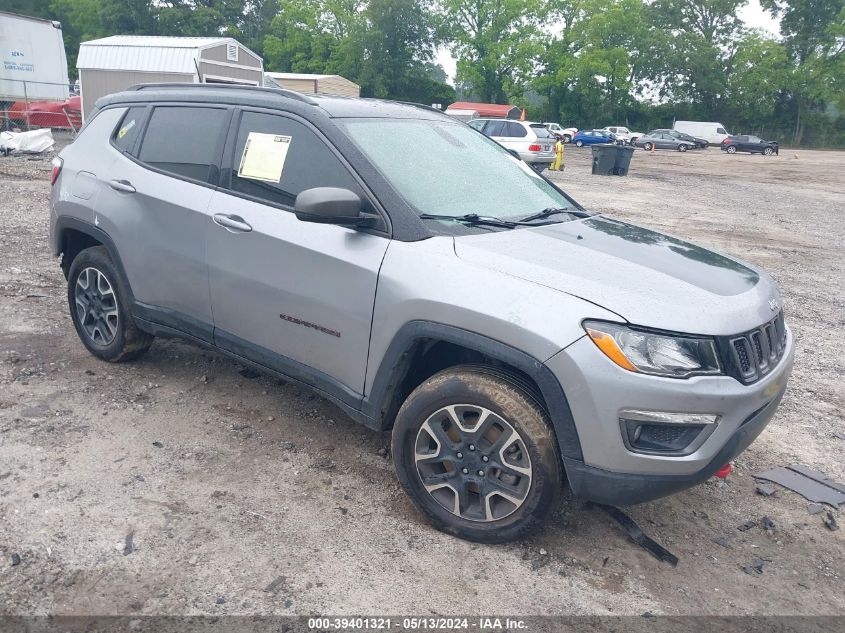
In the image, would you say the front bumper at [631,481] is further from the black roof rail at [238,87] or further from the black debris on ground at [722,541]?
the black roof rail at [238,87]

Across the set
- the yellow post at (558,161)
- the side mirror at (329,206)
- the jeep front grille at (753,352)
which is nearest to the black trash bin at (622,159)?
the yellow post at (558,161)

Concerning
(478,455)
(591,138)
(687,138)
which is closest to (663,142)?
(687,138)

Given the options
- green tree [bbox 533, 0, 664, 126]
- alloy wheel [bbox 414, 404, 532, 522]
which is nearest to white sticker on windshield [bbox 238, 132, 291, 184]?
alloy wheel [bbox 414, 404, 532, 522]

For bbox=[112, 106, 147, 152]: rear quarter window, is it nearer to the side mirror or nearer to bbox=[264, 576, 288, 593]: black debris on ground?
the side mirror

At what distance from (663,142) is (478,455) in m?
48.9

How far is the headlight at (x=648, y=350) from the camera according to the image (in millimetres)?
2660

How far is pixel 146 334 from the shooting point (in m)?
4.68

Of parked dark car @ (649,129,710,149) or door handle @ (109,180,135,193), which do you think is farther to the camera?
parked dark car @ (649,129,710,149)

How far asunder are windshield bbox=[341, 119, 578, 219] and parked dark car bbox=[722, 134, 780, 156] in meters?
46.5

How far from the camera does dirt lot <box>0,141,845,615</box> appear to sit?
2766mm

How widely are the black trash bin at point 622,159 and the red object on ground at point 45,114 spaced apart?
1862 cm

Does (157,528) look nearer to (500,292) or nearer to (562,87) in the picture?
(500,292)

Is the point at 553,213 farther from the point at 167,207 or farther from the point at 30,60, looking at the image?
the point at 30,60

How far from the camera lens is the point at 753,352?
291cm
